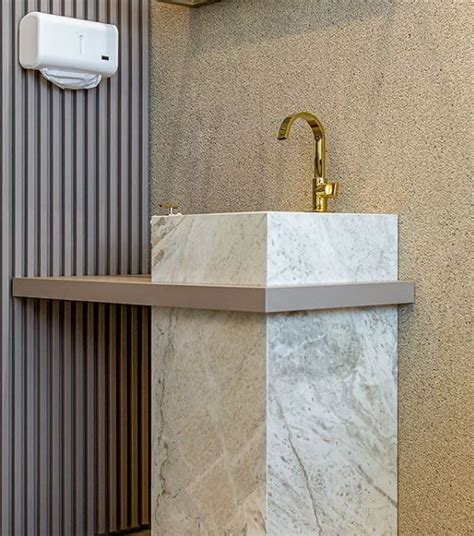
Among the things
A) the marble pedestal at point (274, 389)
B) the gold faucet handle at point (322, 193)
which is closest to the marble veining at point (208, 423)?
the marble pedestal at point (274, 389)

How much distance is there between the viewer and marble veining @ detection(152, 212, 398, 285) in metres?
2.06

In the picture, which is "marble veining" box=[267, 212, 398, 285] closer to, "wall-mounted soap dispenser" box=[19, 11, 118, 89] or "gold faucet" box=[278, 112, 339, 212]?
"gold faucet" box=[278, 112, 339, 212]

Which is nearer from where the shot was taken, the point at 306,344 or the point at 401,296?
the point at 306,344

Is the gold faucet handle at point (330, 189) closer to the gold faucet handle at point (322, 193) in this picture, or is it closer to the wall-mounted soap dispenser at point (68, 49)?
the gold faucet handle at point (322, 193)

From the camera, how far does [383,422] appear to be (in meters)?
2.37

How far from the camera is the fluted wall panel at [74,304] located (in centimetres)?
269

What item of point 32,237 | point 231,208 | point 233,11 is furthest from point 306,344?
point 233,11

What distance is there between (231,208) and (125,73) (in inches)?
21.7

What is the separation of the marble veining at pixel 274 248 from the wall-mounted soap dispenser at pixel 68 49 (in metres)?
0.64

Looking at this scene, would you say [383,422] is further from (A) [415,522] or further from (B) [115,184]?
(B) [115,184]

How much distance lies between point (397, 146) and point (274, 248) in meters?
0.54

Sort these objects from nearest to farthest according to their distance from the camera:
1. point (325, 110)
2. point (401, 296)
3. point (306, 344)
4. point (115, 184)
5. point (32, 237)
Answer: point (306, 344), point (401, 296), point (325, 110), point (32, 237), point (115, 184)

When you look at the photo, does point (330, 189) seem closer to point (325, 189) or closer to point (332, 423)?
point (325, 189)

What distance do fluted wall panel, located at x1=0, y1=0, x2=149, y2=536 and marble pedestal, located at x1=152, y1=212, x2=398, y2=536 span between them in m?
0.56
